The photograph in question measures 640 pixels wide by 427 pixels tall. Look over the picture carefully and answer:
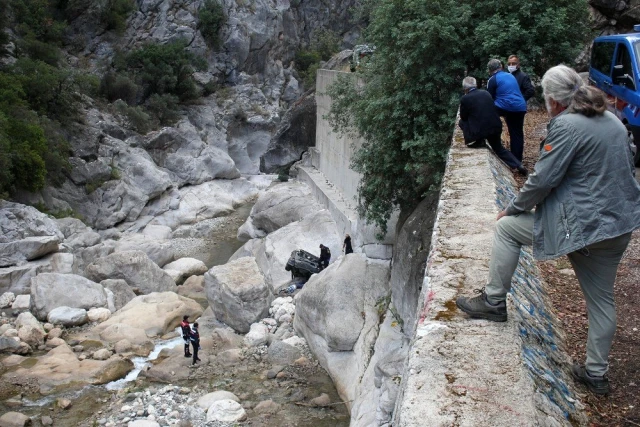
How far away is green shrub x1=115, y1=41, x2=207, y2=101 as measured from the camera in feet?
134

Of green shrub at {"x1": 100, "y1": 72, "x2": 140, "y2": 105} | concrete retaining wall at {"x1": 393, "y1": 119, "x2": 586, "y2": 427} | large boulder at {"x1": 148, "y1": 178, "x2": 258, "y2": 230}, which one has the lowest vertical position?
large boulder at {"x1": 148, "y1": 178, "x2": 258, "y2": 230}

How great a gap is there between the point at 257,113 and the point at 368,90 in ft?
109

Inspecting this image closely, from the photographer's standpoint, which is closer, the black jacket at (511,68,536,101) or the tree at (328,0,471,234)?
the black jacket at (511,68,536,101)

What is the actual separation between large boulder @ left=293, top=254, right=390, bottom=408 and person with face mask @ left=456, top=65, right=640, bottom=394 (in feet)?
32.2

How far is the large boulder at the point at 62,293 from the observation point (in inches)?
707

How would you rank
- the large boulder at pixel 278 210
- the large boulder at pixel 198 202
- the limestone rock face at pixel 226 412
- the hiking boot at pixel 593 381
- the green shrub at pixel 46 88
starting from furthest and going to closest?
the large boulder at pixel 198 202 < the green shrub at pixel 46 88 < the large boulder at pixel 278 210 < the limestone rock face at pixel 226 412 < the hiking boot at pixel 593 381

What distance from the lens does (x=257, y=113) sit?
4425 centimetres

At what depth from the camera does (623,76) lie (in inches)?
378

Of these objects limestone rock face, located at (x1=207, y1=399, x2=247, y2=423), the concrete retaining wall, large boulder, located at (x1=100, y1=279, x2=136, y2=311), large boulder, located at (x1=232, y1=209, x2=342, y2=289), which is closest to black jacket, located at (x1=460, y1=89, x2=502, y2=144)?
the concrete retaining wall

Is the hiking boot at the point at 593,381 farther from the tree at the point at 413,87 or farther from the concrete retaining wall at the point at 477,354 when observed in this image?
the tree at the point at 413,87

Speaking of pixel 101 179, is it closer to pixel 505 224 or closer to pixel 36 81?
pixel 36 81

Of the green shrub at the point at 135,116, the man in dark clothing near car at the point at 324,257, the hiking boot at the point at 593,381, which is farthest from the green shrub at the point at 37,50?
the hiking boot at the point at 593,381

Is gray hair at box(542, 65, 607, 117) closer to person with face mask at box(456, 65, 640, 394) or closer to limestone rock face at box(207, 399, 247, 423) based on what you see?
person with face mask at box(456, 65, 640, 394)

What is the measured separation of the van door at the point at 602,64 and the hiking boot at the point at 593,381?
26.3ft
